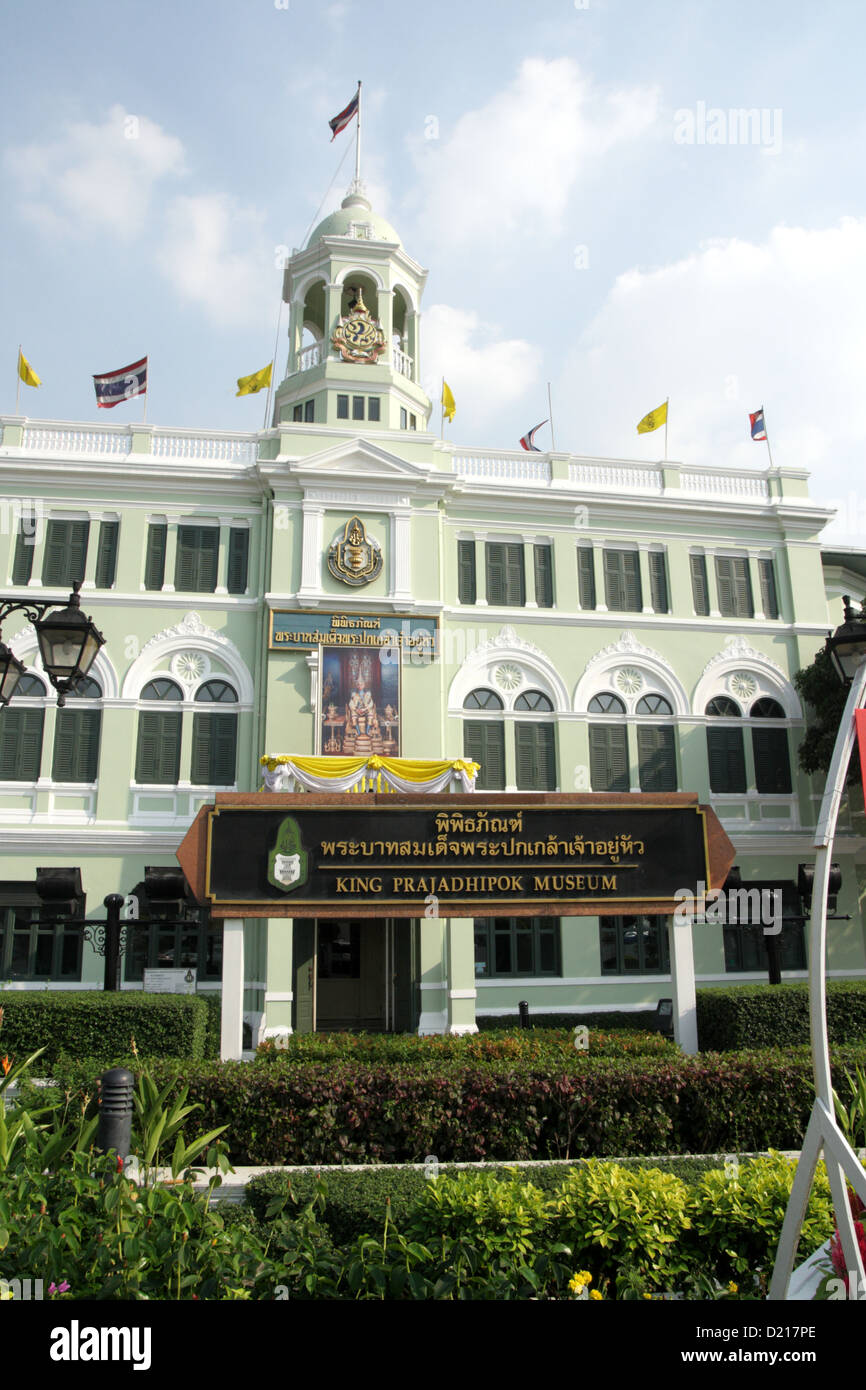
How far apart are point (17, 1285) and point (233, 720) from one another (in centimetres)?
1858

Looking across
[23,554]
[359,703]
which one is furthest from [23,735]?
[359,703]

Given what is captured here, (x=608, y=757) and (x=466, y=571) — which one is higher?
(x=466, y=571)

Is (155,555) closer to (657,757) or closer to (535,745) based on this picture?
(535,745)

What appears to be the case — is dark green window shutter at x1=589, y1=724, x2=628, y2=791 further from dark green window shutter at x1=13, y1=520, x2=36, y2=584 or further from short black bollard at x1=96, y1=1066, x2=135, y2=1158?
short black bollard at x1=96, y1=1066, x2=135, y2=1158

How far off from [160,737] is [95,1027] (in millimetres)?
11240

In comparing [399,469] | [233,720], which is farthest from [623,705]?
[233,720]

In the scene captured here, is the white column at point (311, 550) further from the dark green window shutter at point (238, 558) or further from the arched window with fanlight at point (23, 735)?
the arched window with fanlight at point (23, 735)

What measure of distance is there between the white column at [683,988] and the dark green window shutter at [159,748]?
12981 mm

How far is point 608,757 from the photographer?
24391 millimetres

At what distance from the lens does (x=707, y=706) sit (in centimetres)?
2527

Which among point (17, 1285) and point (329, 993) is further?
point (329, 993)

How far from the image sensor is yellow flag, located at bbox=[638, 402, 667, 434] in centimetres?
2636

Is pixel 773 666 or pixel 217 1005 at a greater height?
pixel 773 666

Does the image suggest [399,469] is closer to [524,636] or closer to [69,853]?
[524,636]
